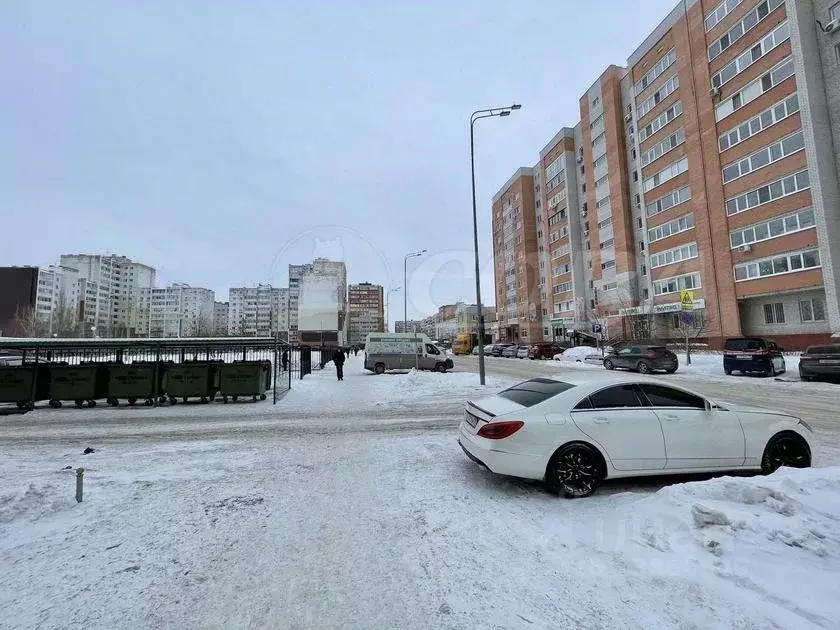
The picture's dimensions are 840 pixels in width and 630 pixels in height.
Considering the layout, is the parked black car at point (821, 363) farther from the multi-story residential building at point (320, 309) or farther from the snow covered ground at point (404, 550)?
the multi-story residential building at point (320, 309)

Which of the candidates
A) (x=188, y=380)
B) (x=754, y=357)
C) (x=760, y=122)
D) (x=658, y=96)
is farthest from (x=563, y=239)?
(x=188, y=380)

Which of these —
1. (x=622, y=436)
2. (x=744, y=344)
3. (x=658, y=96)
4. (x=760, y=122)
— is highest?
(x=658, y=96)

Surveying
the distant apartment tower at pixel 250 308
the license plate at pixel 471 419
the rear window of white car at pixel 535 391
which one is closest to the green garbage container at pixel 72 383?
the license plate at pixel 471 419

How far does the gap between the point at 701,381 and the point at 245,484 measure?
1953 cm

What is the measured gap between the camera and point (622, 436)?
16.1 ft

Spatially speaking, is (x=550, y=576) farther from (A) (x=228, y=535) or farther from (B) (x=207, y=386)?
(B) (x=207, y=386)

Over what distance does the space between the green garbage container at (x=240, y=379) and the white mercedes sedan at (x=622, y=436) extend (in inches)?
386

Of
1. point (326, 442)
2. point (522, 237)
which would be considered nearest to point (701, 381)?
point (326, 442)

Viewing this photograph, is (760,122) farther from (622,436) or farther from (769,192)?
(622,436)

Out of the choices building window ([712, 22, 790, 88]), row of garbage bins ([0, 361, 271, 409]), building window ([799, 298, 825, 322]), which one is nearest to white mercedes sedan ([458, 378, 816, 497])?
row of garbage bins ([0, 361, 271, 409])

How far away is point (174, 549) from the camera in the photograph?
3.68 meters

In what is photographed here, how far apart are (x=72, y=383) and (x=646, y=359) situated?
2487 cm

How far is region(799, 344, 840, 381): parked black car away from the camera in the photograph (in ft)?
52.2

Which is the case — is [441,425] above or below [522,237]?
below
